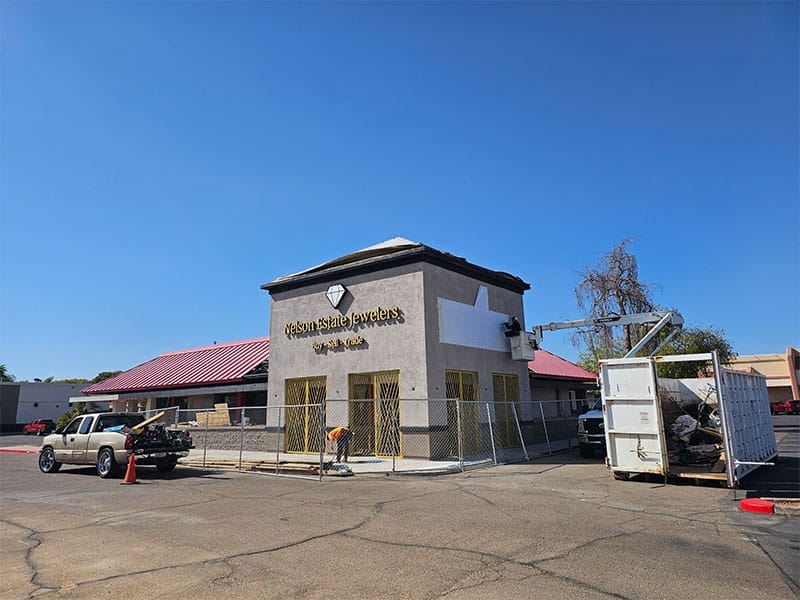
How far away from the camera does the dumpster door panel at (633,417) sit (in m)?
11.5

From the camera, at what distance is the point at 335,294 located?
1980cm

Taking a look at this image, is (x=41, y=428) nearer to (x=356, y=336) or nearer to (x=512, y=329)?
(x=356, y=336)

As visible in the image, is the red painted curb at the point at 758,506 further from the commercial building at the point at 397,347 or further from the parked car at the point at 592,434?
the commercial building at the point at 397,347

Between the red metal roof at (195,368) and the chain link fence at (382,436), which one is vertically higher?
the red metal roof at (195,368)

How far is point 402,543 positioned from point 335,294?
1373 cm

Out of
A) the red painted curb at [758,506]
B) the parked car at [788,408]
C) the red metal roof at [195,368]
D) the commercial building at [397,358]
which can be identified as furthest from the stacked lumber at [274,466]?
the parked car at [788,408]

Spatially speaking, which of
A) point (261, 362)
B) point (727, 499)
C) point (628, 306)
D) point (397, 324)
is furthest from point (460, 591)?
point (628, 306)

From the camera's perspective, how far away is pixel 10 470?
57.8 ft

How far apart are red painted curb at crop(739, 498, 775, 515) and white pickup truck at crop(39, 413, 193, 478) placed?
Result: 13.9 m

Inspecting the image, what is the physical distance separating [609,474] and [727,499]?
364 cm

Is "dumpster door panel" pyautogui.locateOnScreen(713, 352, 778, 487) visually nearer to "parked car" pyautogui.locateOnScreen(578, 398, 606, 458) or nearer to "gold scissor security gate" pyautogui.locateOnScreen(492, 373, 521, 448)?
"parked car" pyautogui.locateOnScreen(578, 398, 606, 458)

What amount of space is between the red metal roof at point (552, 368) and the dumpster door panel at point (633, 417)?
13.5 metres

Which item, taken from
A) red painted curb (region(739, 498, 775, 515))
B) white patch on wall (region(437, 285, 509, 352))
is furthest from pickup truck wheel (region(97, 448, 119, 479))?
red painted curb (region(739, 498, 775, 515))

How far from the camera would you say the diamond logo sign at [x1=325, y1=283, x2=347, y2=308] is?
19.6m
